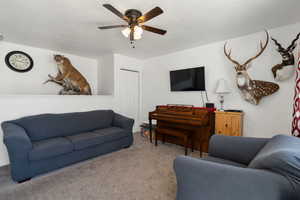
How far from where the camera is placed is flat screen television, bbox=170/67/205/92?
3.22 metres

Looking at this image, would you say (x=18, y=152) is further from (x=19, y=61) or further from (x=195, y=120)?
(x=195, y=120)

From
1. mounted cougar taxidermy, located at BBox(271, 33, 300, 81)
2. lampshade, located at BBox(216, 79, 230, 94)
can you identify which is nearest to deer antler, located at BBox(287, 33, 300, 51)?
mounted cougar taxidermy, located at BBox(271, 33, 300, 81)

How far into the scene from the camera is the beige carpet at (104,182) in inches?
65.7

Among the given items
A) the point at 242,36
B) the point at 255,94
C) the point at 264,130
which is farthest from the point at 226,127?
the point at 242,36

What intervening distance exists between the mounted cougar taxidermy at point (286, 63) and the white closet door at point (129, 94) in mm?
3427

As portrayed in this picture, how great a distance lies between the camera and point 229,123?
263 cm

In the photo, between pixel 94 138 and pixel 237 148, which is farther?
pixel 94 138

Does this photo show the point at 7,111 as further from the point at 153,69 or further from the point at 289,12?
the point at 289,12

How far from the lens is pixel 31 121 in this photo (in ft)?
8.05

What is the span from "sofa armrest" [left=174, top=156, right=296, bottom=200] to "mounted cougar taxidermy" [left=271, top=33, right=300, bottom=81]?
216cm

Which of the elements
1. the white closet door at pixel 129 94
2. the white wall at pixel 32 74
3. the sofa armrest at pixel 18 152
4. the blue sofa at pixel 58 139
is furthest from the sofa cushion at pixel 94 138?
the white wall at pixel 32 74

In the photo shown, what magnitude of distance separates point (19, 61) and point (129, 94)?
2684 mm

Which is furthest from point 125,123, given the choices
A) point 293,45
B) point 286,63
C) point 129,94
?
point 293,45

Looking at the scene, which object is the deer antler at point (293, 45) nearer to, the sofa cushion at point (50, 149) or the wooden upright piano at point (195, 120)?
the wooden upright piano at point (195, 120)
